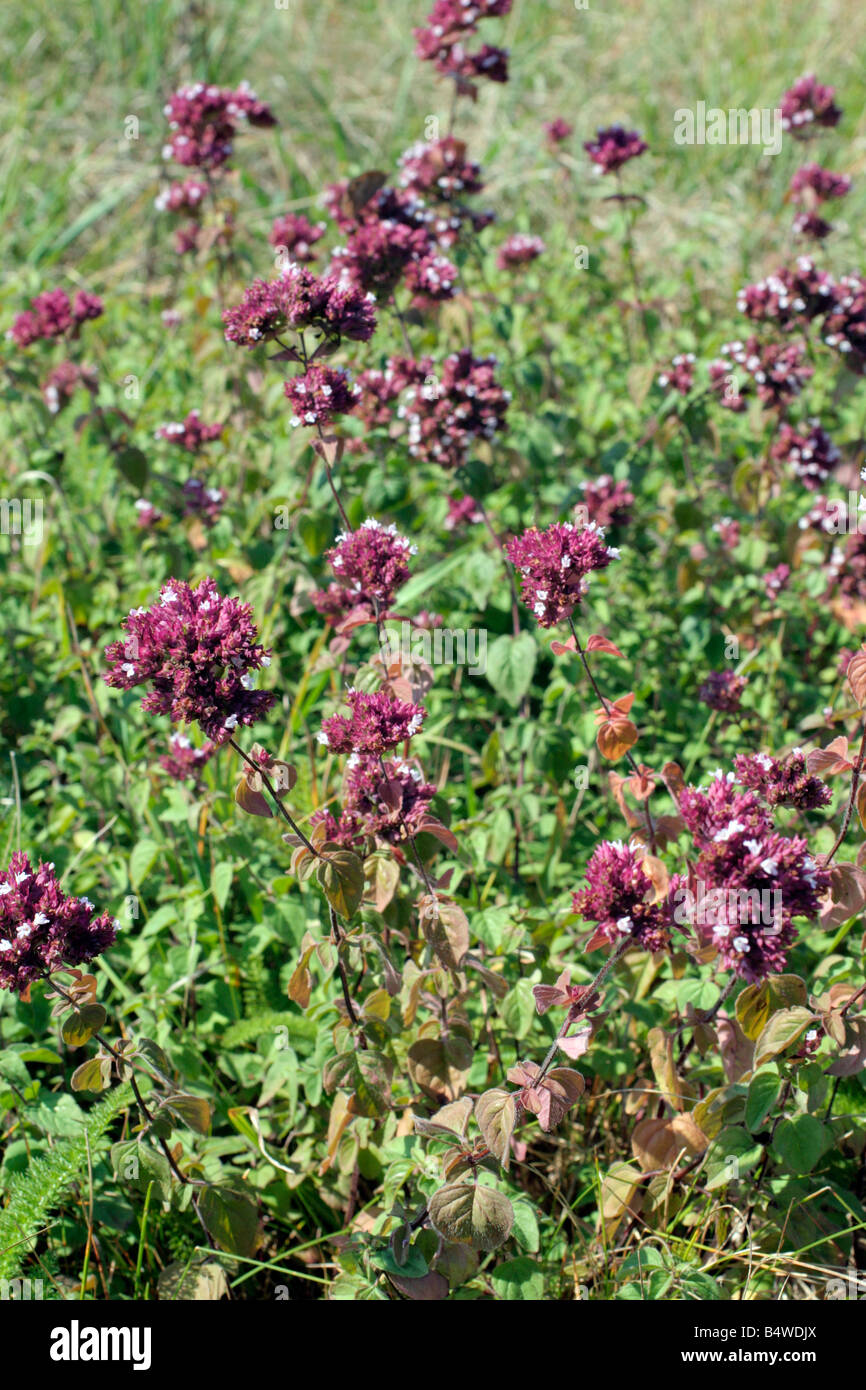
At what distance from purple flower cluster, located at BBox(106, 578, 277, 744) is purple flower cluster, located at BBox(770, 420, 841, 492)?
256 centimetres

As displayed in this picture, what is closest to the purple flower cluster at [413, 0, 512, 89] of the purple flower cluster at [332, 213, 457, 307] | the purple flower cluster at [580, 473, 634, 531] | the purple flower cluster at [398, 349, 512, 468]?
the purple flower cluster at [332, 213, 457, 307]

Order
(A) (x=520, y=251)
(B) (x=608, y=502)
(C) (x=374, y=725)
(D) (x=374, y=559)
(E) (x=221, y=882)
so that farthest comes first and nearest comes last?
(A) (x=520, y=251) < (B) (x=608, y=502) < (E) (x=221, y=882) < (D) (x=374, y=559) < (C) (x=374, y=725)

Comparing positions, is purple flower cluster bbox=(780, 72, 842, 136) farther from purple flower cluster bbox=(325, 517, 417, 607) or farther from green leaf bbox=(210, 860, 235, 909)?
green leaf bbox=(210, 860, 235, 909)

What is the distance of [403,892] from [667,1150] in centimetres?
81

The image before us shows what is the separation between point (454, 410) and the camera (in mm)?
3438

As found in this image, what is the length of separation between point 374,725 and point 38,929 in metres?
0.77

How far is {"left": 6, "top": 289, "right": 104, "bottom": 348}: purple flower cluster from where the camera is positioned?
415cm

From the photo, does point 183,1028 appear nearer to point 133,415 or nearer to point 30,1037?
point 30,1037

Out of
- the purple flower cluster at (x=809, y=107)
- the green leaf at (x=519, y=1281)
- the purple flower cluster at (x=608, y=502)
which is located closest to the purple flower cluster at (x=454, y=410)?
the purple flower cluster at (x=608, y=502)

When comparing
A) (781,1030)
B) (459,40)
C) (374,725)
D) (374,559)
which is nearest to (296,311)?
(374,559)

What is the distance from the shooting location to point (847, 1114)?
96.0 inches

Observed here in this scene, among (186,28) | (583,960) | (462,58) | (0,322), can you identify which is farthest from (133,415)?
(186,28)

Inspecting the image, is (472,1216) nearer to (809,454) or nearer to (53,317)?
(809,454)

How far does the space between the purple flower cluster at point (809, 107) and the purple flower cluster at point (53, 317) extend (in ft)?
10.4
